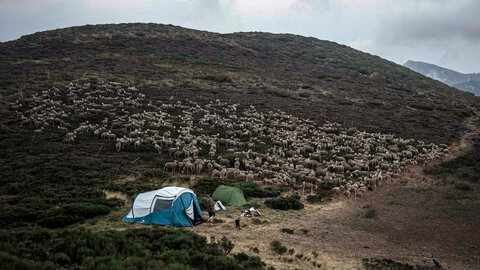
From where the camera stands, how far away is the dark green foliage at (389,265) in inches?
479

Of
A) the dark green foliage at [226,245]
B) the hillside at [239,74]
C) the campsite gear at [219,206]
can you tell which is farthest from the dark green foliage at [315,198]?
the hillside at [239,74]

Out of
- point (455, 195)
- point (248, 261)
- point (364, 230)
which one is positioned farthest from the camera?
point (455, 195)

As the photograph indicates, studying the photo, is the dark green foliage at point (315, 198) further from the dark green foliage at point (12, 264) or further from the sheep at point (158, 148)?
the dark green foliage at point (12, 264)

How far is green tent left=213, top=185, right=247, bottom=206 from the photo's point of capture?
19203mm

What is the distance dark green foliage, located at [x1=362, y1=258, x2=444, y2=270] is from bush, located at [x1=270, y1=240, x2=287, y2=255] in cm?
329

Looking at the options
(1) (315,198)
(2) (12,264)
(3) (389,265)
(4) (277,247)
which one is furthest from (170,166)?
(3) (389,265)

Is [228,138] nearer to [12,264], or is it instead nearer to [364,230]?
[364,230]

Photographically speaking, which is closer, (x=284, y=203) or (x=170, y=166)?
(x=284, y=203)

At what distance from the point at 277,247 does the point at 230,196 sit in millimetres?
6463

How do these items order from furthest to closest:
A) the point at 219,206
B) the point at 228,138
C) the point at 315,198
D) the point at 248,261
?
1. the point at 228,138
2. the point at 315,198
3. the point at 219,206
4. the point at 248,261

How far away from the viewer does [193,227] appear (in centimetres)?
1559

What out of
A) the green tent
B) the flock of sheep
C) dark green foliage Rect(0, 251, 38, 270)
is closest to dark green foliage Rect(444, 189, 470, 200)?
the flock of sheep

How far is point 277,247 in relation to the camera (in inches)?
525

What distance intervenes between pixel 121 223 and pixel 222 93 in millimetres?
37299
